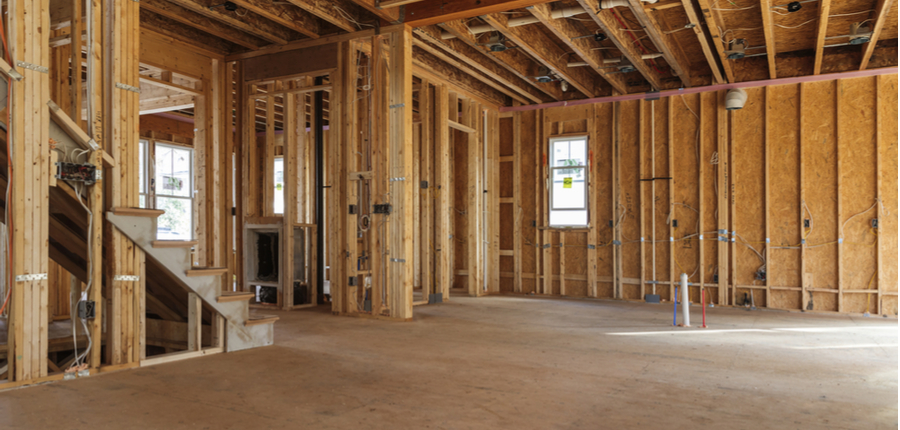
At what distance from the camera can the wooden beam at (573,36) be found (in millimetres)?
7051

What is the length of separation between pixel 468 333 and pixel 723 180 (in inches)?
215

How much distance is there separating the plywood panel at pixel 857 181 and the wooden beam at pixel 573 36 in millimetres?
3402

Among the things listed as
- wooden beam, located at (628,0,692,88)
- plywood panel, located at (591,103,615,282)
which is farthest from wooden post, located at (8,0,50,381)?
plywood panel, located at (591,103,615,282)

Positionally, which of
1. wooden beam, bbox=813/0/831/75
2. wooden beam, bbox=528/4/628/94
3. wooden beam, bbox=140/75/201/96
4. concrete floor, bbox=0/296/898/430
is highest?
wooden beam, bbox=528/4/628/94

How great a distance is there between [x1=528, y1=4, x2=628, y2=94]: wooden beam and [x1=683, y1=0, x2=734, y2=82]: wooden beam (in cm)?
153

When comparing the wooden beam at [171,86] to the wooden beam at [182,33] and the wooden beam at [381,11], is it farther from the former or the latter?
the wooden beam at [381,11]

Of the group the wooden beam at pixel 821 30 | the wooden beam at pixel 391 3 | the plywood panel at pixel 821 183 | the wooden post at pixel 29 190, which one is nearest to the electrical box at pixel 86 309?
the wooden post at pixel 29 190

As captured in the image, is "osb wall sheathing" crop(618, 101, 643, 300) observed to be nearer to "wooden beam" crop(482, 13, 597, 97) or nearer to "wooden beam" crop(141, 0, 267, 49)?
"wooden beam" crop(482, 13, 597, 97)

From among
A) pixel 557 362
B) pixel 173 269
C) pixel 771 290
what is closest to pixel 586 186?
pixel 771 290

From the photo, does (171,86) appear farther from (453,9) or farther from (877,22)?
(877,22)

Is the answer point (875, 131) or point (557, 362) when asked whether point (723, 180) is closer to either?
point (875, 131)

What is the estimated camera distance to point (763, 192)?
9.32 meters

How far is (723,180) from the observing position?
9562 mm

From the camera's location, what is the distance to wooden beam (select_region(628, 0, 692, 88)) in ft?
22.7
